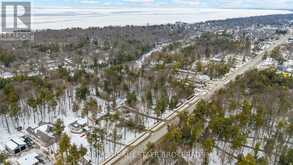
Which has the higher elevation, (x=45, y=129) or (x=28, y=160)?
(x=45, y=129)

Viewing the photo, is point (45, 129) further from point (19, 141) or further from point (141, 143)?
point (141, 143)

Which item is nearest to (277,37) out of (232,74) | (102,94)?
(232,74)

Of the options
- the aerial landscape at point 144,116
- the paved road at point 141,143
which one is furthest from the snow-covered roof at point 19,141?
the paved road at point 141,143

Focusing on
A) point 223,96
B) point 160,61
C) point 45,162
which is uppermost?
point 160,61

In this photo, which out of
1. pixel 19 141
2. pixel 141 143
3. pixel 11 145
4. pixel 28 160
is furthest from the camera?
pixel 141 143

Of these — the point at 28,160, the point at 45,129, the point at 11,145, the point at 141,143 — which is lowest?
the point at 28,160

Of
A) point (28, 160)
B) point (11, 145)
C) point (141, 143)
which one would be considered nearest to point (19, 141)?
point (11, 145)

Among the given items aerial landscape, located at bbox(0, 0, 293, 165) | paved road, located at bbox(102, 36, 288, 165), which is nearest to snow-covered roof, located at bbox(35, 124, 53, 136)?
aerial landscape, located at bbox(0, 0, 293, 165)

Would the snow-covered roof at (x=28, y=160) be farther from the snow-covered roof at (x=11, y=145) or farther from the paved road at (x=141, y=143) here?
the paved road at (x=141, y=143)

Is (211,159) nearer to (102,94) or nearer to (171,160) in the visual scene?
(171,160)

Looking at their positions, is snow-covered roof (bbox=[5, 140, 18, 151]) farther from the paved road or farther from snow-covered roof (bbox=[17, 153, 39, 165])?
the paved road

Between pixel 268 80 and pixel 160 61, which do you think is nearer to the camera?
pixel 268 80
